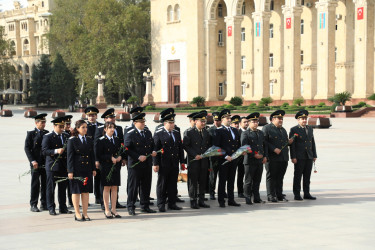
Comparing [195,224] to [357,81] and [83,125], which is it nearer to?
[83,125]

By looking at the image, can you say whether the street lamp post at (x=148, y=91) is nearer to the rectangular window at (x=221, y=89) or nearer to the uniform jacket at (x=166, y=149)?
the rectangular window at (x=221, y=89)

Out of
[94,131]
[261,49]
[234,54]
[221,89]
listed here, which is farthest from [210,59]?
[94,131]

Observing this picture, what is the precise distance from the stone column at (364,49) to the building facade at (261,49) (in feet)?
0.25

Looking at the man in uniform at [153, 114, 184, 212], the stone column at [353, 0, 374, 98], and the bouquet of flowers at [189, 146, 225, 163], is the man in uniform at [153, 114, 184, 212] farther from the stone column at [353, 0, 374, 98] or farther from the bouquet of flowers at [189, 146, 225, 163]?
the stone column at [353, 0, 374, 98]

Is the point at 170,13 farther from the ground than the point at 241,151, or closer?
farther from the ground

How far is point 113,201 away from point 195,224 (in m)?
1.51

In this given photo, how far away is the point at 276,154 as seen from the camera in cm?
1170

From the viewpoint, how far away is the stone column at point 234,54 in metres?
59.8

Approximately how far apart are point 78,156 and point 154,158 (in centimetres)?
144

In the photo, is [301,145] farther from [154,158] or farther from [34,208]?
[34,208]

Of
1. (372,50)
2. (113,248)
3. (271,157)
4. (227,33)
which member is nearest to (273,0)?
(227,33)

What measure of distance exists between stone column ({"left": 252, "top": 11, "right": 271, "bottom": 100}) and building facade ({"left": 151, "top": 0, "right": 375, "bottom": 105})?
9 cm

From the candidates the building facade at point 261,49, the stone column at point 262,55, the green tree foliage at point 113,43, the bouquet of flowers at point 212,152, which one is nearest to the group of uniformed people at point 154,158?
the bouquet of flowers at point 212,152

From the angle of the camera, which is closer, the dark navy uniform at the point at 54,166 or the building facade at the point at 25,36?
the dark navy uniform at the point at 54,166
